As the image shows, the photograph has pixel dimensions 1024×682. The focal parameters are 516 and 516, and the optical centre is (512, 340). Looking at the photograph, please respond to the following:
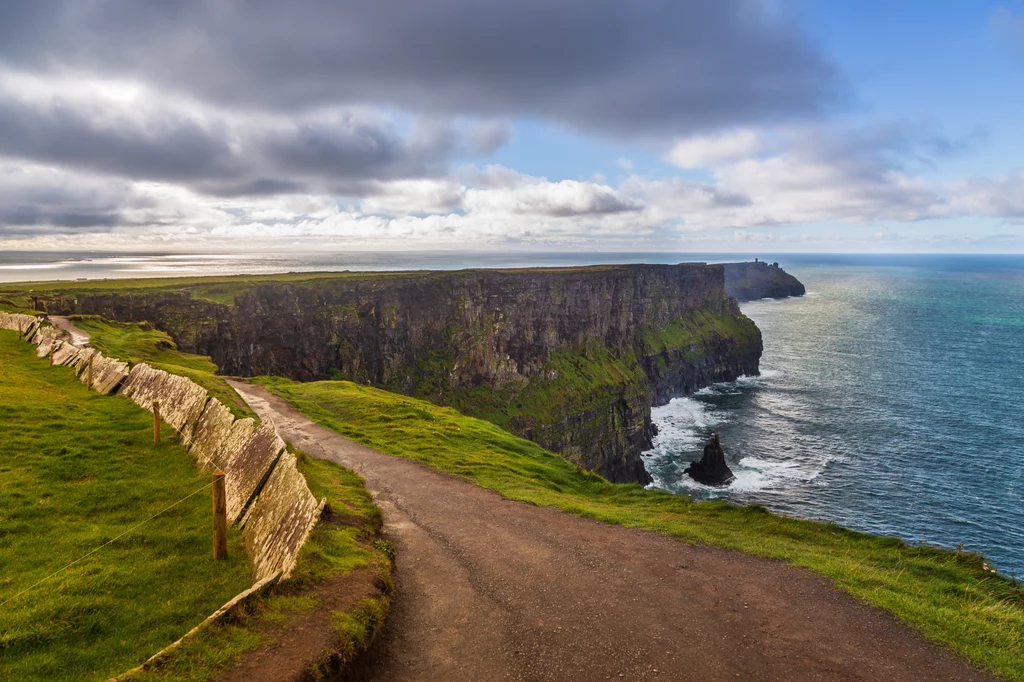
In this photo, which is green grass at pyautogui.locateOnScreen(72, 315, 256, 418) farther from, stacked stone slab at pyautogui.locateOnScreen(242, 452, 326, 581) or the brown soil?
the brown soil

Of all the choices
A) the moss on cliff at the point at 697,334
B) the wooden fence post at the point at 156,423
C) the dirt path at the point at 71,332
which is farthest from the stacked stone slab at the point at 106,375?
the moss on cliff at the point at 697,334

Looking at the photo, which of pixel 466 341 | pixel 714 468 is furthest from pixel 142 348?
pixel 714 468

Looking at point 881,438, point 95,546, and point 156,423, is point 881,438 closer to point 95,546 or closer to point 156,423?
point 156,423

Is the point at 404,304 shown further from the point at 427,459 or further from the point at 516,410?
the point at 427,459

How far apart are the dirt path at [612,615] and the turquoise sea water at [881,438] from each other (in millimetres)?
36165

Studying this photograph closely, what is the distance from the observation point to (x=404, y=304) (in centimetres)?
8544

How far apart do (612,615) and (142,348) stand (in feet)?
146

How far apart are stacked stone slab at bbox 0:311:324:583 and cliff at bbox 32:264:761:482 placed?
45.6 m

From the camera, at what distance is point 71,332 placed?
42312mm

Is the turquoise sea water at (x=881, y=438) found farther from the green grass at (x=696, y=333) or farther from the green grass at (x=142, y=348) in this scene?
the green grass at (x=142, y=348)

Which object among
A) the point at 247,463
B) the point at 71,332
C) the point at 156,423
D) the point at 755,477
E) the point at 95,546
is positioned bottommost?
the point at 755,477

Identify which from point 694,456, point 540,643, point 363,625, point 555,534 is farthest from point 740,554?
point 694,456

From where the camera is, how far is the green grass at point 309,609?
884cm

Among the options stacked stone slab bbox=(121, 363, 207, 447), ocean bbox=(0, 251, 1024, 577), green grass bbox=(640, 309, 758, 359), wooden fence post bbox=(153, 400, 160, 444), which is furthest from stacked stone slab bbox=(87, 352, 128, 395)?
green grass bbox=(640, 309, 758, 359)
